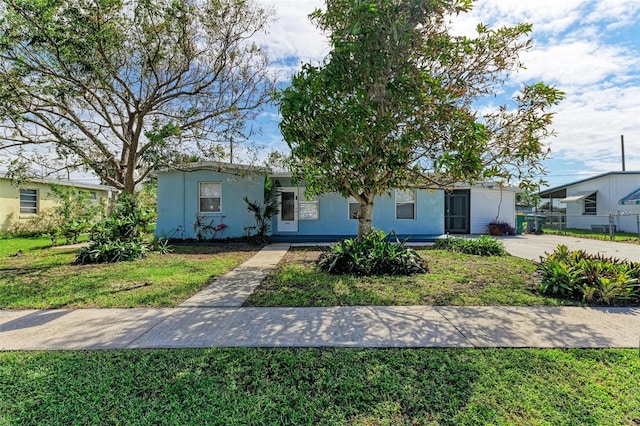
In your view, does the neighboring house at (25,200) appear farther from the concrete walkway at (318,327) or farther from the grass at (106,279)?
the concrete walkway at (318,327)

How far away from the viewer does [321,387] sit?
2645 millimetres

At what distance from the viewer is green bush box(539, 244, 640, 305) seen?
4.84 m

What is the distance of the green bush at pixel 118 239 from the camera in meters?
8.64

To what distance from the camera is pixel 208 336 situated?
12.0ft

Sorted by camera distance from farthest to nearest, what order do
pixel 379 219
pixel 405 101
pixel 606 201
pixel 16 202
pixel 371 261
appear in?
pixel 606 201 → pixel 16 202 → pixel 379 219 → pixel 371 261 → pixel 405 101

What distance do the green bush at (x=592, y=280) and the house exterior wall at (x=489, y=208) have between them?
10.6m

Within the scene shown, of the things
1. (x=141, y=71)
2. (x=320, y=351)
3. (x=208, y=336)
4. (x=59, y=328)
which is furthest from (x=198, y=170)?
(x=320, y=351)

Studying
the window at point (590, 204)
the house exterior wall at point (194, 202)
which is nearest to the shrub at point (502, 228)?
the window at point (590, 204)

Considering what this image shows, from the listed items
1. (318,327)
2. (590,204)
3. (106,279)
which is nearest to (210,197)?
(106,279)

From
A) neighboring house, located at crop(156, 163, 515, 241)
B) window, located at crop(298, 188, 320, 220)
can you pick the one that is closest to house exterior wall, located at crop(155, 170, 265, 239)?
neighboring house, located at crop(156, 163, 515, 241)

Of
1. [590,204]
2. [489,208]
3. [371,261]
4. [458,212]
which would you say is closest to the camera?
[371,261]

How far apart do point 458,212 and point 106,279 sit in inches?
602

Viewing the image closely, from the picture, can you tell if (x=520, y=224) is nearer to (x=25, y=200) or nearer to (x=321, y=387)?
(x=321, y=387)

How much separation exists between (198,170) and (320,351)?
11.7 metres
